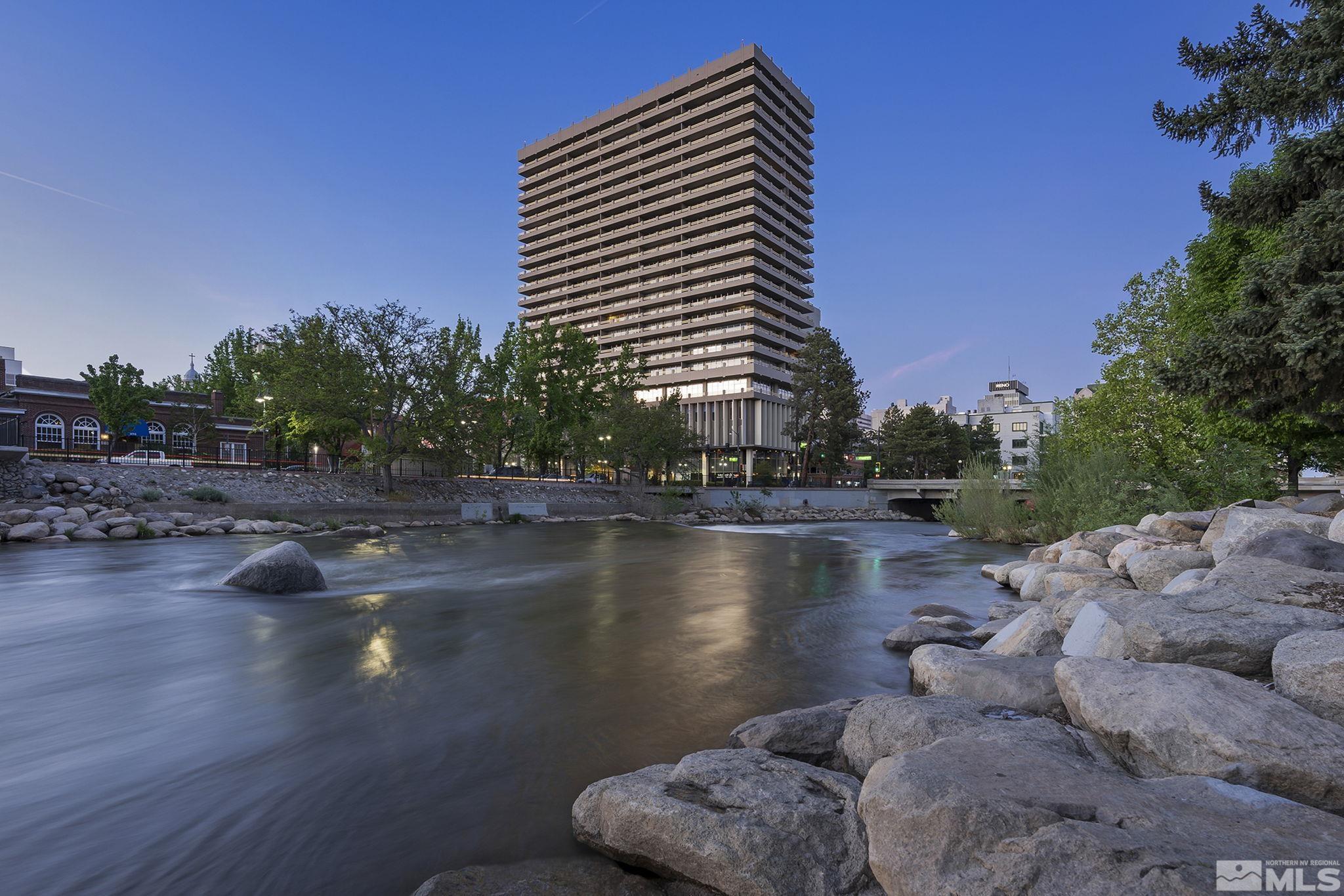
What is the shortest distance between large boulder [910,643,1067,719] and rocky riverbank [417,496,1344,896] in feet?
0.08

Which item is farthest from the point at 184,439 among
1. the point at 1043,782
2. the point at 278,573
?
the point at 1043,782

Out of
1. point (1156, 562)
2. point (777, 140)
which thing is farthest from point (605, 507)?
point (777, 140)

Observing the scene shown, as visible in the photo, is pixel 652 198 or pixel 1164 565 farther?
pixel 652 198

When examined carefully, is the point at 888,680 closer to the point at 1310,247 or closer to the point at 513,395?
the point at 1310,247

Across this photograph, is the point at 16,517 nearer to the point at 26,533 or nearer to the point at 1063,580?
the point at 26,533

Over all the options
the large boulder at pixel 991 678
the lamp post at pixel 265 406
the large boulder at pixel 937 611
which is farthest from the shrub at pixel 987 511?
the lamp post at pixel 265 406

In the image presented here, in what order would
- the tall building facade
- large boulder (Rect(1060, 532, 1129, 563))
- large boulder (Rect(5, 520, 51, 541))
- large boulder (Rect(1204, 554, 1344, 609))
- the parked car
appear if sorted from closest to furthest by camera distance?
large boulder (Rect(1204, 554, 1344, 609)), large boulder (Rect(1060, 532, 1129, 563)), large boulder (Rect(5, 520, 51, 541)), the parked car, the tall building facade

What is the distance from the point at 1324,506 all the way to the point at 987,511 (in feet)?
50.2

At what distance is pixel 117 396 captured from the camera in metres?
49.7

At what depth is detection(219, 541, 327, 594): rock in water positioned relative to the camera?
41.9 feet

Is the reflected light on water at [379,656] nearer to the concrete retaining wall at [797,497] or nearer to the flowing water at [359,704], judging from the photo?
the flowing water at [359,704]

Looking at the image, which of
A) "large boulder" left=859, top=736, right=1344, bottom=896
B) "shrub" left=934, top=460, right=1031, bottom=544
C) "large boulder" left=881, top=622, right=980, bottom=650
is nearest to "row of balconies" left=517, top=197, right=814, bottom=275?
"shrub" left=934, top=460, right=1031, bottom=544

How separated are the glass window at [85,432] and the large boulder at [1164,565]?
71.6 m

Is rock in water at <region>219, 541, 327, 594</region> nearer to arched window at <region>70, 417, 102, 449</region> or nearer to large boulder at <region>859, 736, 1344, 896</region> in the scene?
large boulder at <region>859, 736, 1344, 896</region>
